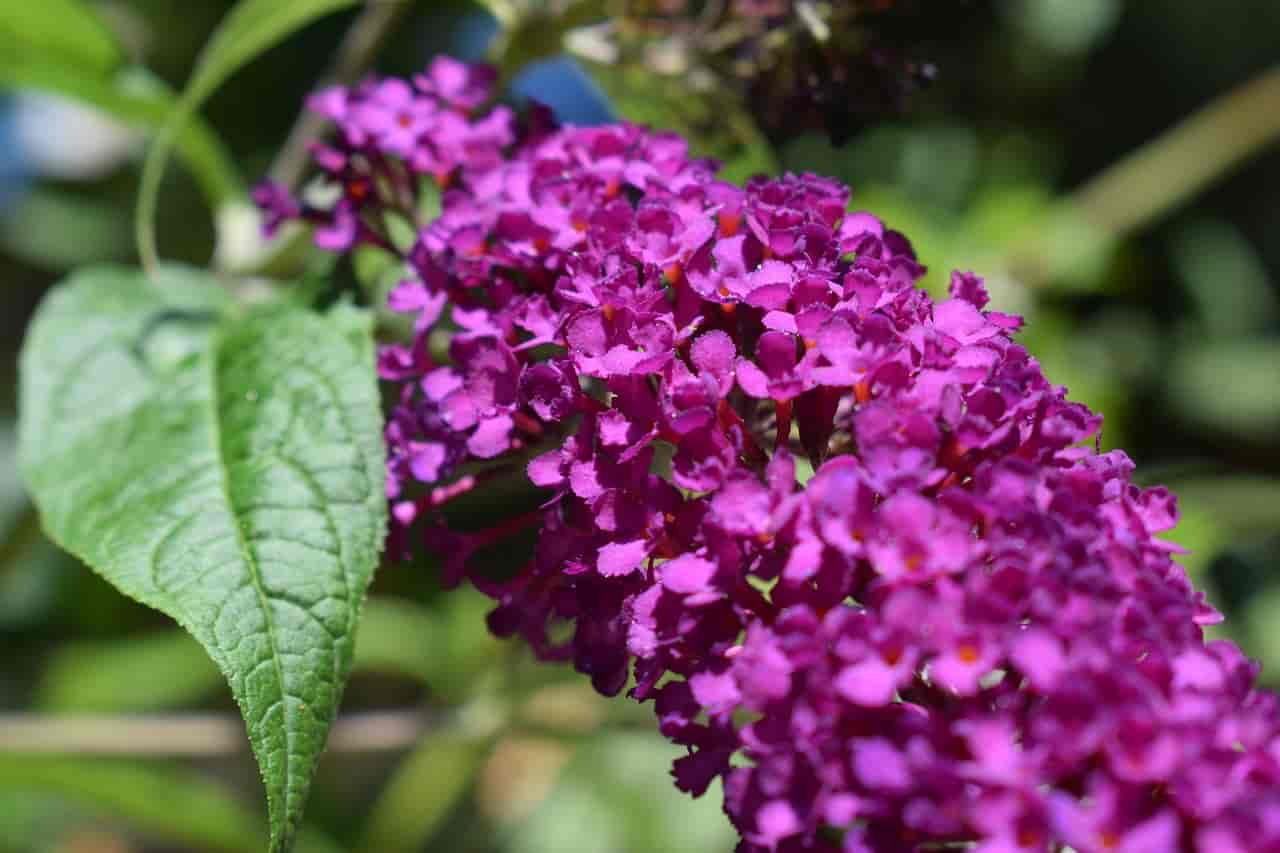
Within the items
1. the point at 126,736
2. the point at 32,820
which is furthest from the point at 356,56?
the point at 32,820

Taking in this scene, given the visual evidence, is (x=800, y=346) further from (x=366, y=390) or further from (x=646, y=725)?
(x=646, y=725)

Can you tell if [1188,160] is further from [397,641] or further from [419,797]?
[419,797]

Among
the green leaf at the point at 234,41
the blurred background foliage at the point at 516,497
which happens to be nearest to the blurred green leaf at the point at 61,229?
the blurred background foliage at the point at 516,497

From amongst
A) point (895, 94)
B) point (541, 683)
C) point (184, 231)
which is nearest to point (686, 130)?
point (895, 94)

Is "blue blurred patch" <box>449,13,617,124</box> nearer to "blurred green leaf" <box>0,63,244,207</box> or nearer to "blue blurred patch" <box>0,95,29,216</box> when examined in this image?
"blurred green leaf" <box>0,63,244,207</box>

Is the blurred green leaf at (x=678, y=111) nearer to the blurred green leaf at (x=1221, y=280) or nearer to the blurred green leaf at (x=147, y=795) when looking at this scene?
the blurred green leaf at (x=147, y=795)

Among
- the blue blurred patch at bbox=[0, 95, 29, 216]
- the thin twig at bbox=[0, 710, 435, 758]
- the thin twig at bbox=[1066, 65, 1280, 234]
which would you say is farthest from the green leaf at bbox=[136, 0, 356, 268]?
the thin twig at bbox=[1066, 65, 1280, 234]

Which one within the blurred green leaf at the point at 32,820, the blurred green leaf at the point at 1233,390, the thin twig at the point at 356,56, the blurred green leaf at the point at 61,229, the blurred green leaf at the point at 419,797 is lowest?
the blurred green leaf at the point at 32,820
